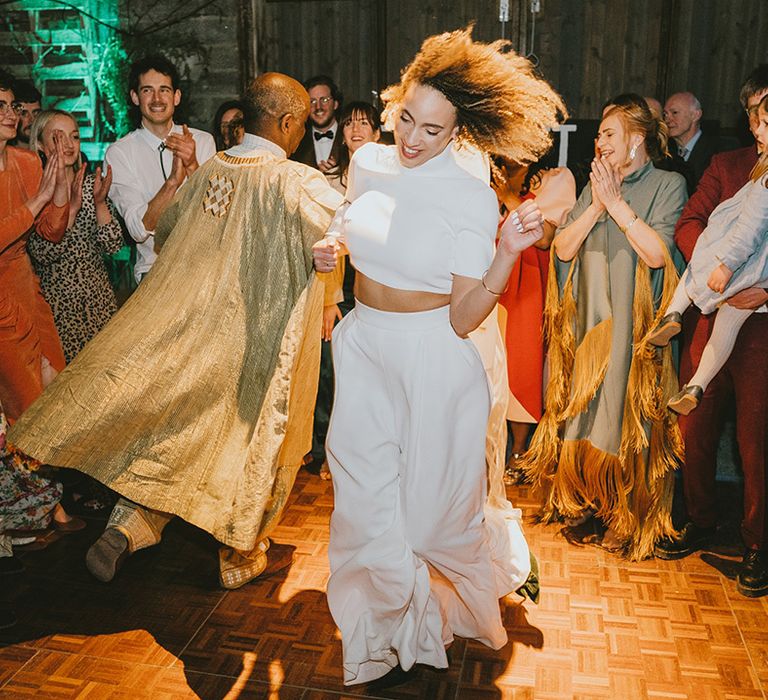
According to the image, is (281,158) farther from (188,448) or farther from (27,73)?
(27,73)

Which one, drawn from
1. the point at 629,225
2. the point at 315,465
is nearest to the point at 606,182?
the point at 629,225

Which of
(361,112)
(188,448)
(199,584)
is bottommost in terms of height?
(199,584)

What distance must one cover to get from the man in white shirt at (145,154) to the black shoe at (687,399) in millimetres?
2407

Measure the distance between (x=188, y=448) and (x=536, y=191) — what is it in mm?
1920

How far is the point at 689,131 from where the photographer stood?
525 centimetres

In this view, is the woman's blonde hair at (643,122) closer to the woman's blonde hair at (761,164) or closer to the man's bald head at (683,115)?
the woman's blonde hair at (761,164)

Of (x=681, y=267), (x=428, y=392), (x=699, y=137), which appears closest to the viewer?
(x=428, y=392)

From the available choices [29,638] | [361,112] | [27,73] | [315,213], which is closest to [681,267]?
[315,213]

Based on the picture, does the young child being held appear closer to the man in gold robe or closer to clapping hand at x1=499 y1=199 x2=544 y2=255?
clapping hand at x1=499 y1=199 x2=544 y2=255

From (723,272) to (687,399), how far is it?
19.1 inches

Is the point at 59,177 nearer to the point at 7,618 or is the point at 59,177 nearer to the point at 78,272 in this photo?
the point at 78,272

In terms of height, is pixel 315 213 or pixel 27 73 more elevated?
pixel 27 73

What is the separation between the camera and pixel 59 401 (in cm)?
306

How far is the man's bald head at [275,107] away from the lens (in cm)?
313
